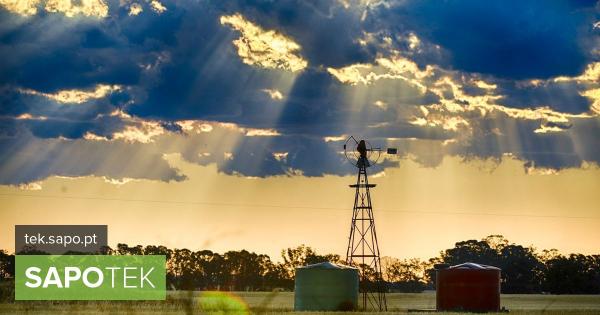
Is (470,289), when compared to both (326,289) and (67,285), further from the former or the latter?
(67,285)

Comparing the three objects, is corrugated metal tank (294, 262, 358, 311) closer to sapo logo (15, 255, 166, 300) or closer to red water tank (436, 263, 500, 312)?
red water tank (436, 263, 500, 312)

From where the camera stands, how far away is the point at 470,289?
9119 cm

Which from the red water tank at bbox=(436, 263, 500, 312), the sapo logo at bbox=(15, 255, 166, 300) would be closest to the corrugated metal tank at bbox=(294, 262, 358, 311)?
the red water tank at bbox=(436, 263, 500, 312)

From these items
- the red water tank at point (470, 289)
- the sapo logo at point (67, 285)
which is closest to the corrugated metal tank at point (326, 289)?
the red water tank at point (470, 289)

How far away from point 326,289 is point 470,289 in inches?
499

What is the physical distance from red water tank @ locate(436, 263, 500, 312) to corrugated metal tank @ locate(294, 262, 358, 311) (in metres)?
8.74

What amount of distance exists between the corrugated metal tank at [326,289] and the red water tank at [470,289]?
8.74 meters

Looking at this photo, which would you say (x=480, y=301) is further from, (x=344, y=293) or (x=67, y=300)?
(x=67, y=300)

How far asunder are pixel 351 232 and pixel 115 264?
7131cm

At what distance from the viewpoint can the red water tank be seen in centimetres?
9081

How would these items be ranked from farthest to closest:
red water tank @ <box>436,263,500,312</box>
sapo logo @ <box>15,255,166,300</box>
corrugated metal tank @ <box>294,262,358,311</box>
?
1. sapo logo @ <box>15,255,166,300</box>
2. red water tank @ <box>436,263,500,312</box>
3. corrugated metal tank @ <box>294,262,358,311</box>

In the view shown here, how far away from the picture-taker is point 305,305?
87.2 m

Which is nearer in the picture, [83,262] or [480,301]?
[480,301]

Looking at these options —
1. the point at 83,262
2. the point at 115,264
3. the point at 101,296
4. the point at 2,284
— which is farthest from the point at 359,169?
the point at 115,264
